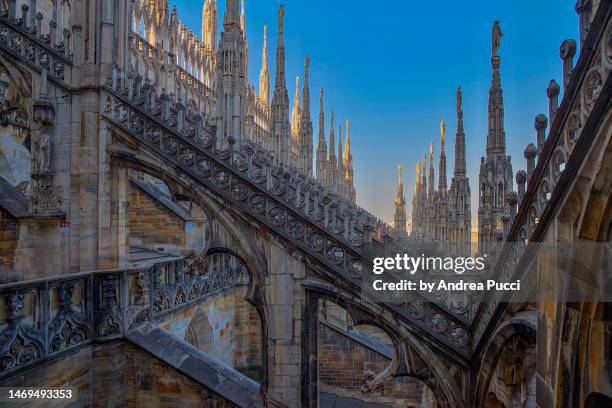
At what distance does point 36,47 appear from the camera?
906cm

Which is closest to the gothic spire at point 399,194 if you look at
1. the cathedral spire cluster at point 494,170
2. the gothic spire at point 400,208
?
the gothic spire at point 400,208

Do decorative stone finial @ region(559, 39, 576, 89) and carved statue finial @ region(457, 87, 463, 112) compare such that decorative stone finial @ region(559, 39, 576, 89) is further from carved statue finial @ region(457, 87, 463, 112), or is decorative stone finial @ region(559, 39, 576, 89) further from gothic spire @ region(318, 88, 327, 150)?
gothic spire @ region(318, 88, 327, 150)

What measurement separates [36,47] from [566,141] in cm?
932

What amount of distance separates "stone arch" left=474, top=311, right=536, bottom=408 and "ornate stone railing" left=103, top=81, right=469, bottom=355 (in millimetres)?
444

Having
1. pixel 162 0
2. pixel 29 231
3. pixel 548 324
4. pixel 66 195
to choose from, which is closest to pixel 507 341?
pixel 548 324

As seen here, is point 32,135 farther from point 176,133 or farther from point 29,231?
point 176,133

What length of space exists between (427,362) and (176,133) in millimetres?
5396

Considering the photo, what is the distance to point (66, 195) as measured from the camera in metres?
8.95

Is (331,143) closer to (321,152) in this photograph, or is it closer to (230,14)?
(321,152)

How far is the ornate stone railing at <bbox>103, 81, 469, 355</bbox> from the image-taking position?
668 cm

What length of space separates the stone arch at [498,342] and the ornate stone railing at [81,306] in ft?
14.9

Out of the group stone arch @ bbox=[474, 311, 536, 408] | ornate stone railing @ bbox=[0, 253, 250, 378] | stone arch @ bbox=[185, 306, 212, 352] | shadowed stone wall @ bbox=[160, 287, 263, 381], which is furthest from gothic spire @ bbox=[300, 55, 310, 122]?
stone arch @ bbox=[474, 311, 536, 408]

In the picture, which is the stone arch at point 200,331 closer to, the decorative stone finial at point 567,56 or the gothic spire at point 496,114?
the gothic spire at point 496,114

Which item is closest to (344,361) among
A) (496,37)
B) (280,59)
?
(496,37)
